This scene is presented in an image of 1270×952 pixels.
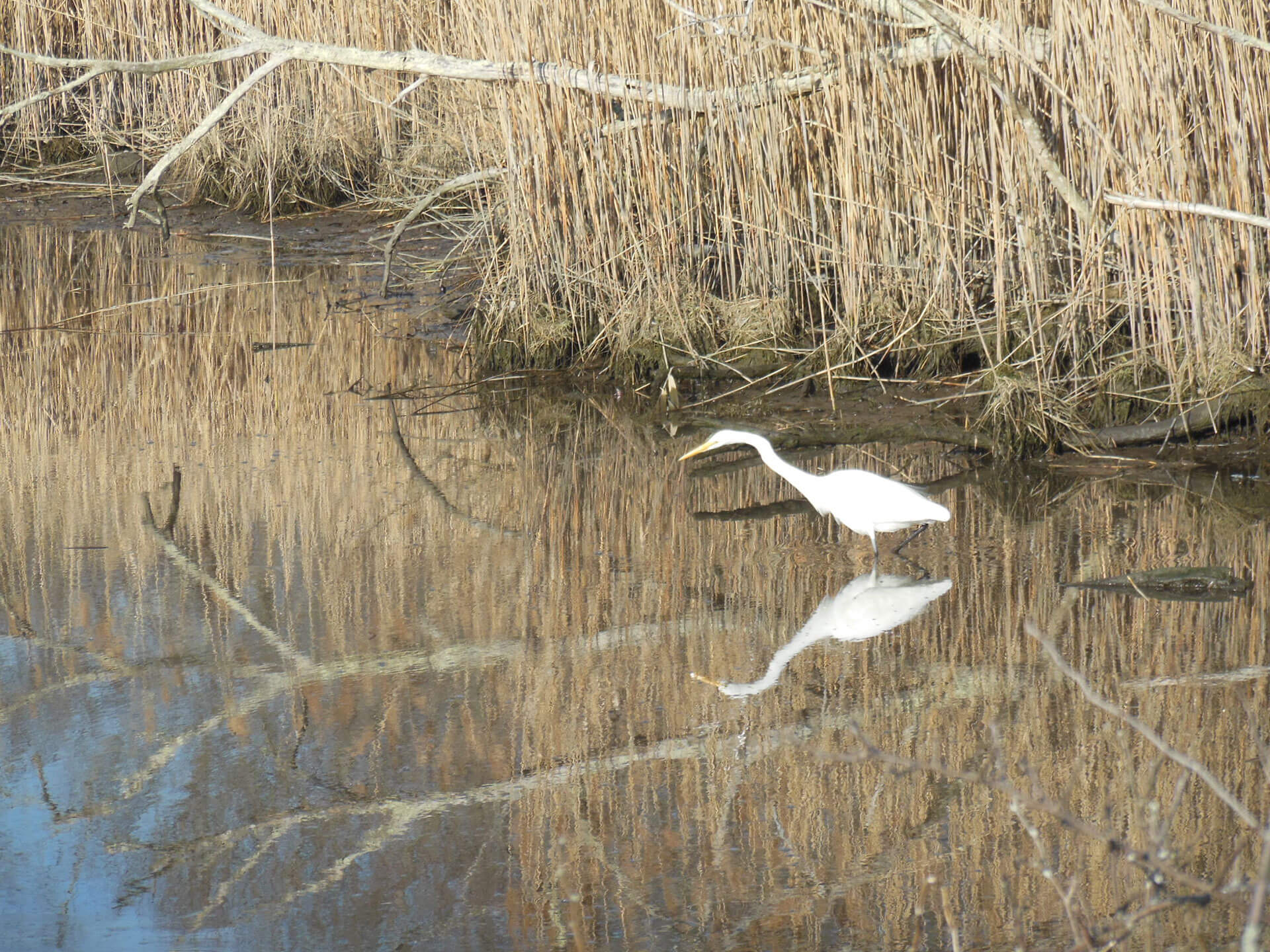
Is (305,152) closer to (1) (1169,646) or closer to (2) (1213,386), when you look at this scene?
(2) (1213,386)

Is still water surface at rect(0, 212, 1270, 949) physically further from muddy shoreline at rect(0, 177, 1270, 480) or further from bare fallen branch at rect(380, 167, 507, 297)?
bare fallen branch at rect(380, 167, 507, 297)

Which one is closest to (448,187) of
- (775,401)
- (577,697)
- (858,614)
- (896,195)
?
(775,401)

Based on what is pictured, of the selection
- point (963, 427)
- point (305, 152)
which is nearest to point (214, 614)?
point (963, 427)

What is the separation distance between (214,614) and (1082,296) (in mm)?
3184

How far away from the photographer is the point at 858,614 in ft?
13.1

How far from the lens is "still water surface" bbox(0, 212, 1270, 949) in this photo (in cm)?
259

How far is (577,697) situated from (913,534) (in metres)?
1.60

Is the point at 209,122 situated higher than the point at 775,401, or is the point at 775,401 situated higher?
the point at 209,122

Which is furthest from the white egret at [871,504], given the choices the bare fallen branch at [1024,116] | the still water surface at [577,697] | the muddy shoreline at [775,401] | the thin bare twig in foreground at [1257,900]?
the thin bare twig in foreground at [1257,900]

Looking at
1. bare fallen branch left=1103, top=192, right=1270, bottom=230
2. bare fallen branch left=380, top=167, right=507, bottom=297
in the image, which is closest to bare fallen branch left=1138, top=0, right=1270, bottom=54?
bare fallen branch left=1103, top=192, right=1270, bottom=230

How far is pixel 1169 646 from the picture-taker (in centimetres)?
369

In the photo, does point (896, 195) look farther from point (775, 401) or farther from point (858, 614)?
point (858, 614)

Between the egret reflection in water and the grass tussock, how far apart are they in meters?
1.47

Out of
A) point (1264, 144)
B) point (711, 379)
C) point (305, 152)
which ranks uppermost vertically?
point (305, 152)
